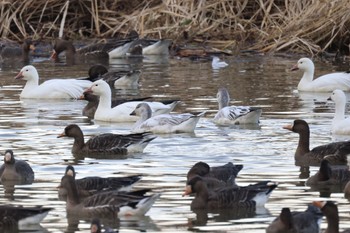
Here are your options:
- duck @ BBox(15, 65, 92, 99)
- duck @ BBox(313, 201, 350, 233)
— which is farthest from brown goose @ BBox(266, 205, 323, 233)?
duck @ BBox(15, 65, 92, 99)

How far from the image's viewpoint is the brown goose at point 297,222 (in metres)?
9.97

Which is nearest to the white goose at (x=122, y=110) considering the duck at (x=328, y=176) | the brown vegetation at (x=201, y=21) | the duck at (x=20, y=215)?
the duck at (x=328, y=176)

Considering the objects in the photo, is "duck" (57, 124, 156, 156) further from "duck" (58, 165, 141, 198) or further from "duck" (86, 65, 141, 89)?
"duck" (86, 65, 141, 89)

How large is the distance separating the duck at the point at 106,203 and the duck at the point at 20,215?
61 centimetres

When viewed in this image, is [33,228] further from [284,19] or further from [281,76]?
[284,19]

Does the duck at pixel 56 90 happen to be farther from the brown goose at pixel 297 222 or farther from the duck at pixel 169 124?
the brown goose at pixel 297 222

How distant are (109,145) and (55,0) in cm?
1412

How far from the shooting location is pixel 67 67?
25047mm

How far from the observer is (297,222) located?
33.2 ft

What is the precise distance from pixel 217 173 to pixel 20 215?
99.1 inches

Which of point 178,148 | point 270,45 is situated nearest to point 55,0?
point 270,45

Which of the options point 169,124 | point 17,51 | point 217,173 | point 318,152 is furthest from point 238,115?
point 17,51

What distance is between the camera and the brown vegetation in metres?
24.7

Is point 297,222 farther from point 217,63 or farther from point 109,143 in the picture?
point 217,63
